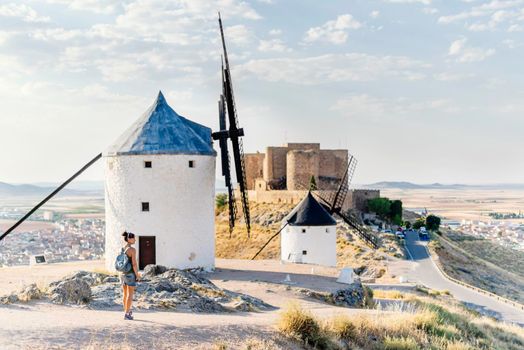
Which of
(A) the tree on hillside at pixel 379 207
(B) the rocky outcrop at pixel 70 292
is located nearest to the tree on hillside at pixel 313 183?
(A) the tree on hillside at pixel 379 207

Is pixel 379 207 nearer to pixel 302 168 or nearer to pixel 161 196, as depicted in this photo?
pixel 302 168

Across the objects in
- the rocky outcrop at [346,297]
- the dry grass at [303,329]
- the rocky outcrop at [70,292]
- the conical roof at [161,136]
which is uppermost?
the conical roof at [161,136]

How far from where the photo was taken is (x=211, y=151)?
65.1 feet

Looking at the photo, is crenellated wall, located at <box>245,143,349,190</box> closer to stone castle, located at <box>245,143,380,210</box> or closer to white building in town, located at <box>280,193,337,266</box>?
stone castle, located at <box>245,143,380,210</box>

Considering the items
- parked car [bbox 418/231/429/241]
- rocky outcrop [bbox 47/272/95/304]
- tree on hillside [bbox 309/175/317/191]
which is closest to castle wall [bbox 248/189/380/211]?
tree on hillside [bbox 309/175/317/191]

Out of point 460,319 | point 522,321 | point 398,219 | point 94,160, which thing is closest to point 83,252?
point 94,160

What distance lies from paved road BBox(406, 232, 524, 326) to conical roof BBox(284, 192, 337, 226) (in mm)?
5254

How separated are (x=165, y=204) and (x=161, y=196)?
255mm

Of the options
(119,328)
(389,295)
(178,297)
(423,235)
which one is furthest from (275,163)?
(119,328)

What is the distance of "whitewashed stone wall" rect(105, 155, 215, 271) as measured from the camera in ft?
62.1

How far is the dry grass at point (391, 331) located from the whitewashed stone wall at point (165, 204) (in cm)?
823

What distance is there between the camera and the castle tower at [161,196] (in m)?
18.9

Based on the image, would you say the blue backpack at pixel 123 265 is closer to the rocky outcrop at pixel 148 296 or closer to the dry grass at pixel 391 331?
the rocky outcrop at pixel 148 296

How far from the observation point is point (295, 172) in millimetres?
47812
